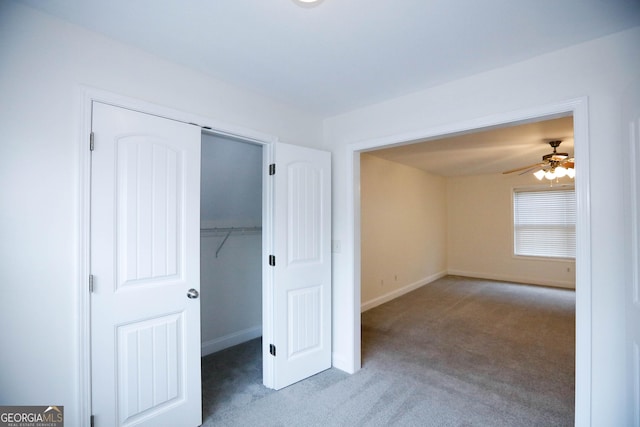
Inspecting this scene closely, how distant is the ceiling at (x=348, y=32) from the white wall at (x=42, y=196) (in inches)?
7.5

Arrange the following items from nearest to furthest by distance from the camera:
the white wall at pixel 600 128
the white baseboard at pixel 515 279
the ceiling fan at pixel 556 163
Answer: the white wall at pixel 600 128, the ceiling fan at pixel 556 163, the white baseboard at pixel 515 279

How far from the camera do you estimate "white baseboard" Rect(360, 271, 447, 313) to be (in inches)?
193

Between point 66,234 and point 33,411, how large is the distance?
891mm

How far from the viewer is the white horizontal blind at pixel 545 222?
6.23 metres

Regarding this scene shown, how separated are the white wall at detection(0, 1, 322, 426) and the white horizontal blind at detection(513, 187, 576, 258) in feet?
25.3

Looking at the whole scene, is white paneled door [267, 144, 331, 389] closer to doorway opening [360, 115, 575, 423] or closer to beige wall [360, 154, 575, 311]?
doorway opening [360, 115, 575, 423]

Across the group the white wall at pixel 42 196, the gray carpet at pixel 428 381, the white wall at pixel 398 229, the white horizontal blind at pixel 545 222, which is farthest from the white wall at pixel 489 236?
the white wall at pixel 42 196

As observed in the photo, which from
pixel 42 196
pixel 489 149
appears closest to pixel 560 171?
pixel 489 149

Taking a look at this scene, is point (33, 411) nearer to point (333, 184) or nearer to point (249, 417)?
point (249, 417)

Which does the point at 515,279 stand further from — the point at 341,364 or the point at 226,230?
the point at 226,230

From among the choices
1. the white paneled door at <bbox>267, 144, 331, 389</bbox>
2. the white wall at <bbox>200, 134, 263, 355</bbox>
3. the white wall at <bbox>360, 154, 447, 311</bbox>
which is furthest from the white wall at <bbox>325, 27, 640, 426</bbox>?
the white wall at <bbox>360, 154, 447, 311</bbox>

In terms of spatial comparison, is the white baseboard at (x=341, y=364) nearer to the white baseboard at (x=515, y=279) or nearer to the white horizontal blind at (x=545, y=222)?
the white baseboard at (x=515, y=279)

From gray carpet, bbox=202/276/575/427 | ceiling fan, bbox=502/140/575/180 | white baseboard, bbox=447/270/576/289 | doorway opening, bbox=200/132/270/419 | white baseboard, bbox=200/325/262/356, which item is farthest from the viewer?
white baseboard, bbox=447/270/576/289

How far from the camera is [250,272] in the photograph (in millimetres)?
3750
